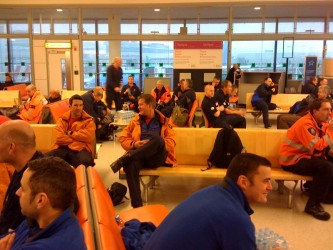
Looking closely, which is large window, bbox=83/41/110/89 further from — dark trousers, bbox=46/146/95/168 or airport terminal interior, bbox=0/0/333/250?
dark trousers, bbox=46/146/95/168

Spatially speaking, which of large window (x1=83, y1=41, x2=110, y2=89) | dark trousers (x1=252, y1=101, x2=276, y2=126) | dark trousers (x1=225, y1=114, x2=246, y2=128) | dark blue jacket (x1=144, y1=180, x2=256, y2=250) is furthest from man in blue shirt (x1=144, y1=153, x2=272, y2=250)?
large window (x1=83, y1=41, x2=110, y2=89)

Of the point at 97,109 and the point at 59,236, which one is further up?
the point at 59,236

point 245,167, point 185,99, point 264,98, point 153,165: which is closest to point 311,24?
point 264,98

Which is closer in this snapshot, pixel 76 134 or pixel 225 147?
pixel 225 147

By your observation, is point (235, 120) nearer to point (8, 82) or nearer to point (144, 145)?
point (144, 145)

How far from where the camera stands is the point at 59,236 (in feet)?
5.24

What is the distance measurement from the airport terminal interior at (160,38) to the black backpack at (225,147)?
720 centimetres

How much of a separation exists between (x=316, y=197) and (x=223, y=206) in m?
3.03

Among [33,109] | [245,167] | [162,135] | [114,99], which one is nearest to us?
[245,167]

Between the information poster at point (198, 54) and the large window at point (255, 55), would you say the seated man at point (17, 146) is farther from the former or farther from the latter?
the large window at point (255, 55)

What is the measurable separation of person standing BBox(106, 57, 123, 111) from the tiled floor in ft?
13.9

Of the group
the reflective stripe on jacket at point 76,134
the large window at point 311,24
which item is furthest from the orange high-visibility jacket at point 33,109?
the large window at point 311,24

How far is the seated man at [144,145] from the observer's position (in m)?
4.42

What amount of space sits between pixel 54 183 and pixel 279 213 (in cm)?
335
